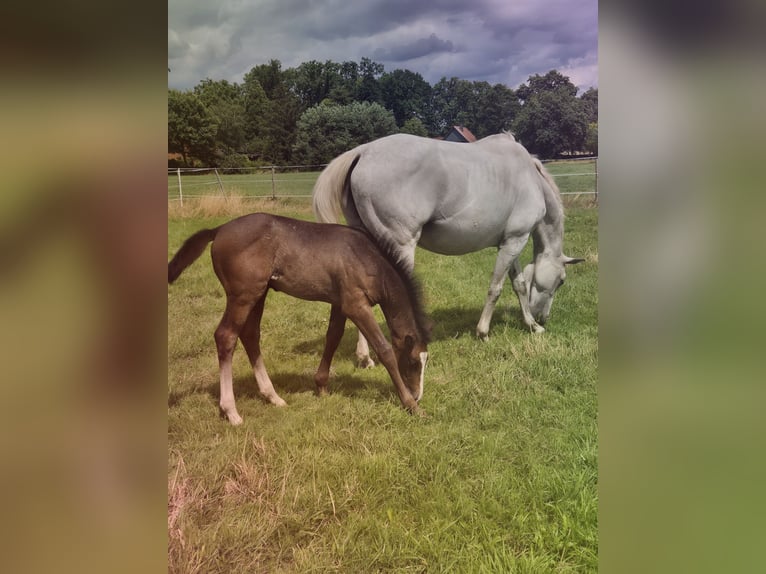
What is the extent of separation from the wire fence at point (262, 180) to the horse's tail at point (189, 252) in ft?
0.47

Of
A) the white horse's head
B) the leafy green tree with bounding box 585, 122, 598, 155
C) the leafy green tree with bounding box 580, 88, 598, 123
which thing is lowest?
the white horse's head

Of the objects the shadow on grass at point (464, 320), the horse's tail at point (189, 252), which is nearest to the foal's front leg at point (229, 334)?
the horse's tail at point (189, 252)

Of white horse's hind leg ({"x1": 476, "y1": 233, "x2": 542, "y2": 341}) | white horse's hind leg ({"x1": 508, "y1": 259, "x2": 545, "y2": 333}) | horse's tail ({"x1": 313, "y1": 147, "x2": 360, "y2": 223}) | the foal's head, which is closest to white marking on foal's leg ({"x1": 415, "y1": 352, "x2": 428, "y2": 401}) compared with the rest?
the foal's head

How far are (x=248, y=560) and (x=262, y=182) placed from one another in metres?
1.33

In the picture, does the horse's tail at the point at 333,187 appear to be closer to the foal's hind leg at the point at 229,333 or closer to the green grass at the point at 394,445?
the green grass at the point at 394,445

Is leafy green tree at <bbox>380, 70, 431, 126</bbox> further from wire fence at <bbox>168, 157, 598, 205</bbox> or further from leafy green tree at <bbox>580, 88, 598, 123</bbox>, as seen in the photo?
leafy green tree at <bbox>580, 88, 598, 123</bbox>

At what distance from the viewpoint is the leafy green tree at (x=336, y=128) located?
6.08 ft

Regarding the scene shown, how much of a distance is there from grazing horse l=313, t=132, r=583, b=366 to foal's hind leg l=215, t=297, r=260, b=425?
479 millimetres

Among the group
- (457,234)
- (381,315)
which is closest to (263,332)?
(381,315)

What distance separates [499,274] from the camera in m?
2.19

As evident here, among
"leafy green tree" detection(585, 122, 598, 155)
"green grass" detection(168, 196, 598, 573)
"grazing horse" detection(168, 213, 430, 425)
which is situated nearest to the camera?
"green grass" detection(168, 196, 598, 573)

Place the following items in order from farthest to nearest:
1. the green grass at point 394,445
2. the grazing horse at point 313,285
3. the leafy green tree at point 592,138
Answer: the grazing horse at point 313,285, the leafy green tree at point 592,138, the green grass at point 394,445

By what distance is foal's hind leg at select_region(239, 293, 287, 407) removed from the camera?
192 cm
